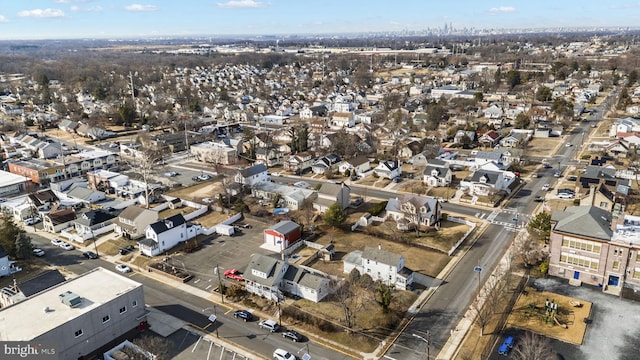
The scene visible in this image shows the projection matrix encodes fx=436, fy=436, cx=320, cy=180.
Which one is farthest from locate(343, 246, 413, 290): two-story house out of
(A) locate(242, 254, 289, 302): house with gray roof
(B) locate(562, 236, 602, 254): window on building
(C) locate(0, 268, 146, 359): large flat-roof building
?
(C) locate(0, 268, 146, 359): large flat-roof building

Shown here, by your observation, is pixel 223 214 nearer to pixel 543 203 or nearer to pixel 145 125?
pixel 543 203

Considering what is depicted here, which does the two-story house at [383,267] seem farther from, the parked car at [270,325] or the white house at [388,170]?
the white house at [388,170]

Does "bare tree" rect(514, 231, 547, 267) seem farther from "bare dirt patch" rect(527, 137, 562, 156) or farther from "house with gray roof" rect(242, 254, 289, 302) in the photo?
"bare dirt patch" rect(527, 137, 562, 156)

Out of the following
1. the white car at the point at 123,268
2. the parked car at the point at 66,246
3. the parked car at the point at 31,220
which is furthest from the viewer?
the parked car at the point at 31,220

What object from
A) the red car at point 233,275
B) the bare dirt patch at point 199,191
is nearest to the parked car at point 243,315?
the red car at point 233,275

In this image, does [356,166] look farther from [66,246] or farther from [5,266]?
[5,266]

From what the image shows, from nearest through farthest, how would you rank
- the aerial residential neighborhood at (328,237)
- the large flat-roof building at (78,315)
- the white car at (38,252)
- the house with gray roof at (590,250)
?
the large flat-roof building at (78,315)
the aerial residential neighborhood at (328,237)
the house with gray roof at (590,250)
the white car at (38,252)
